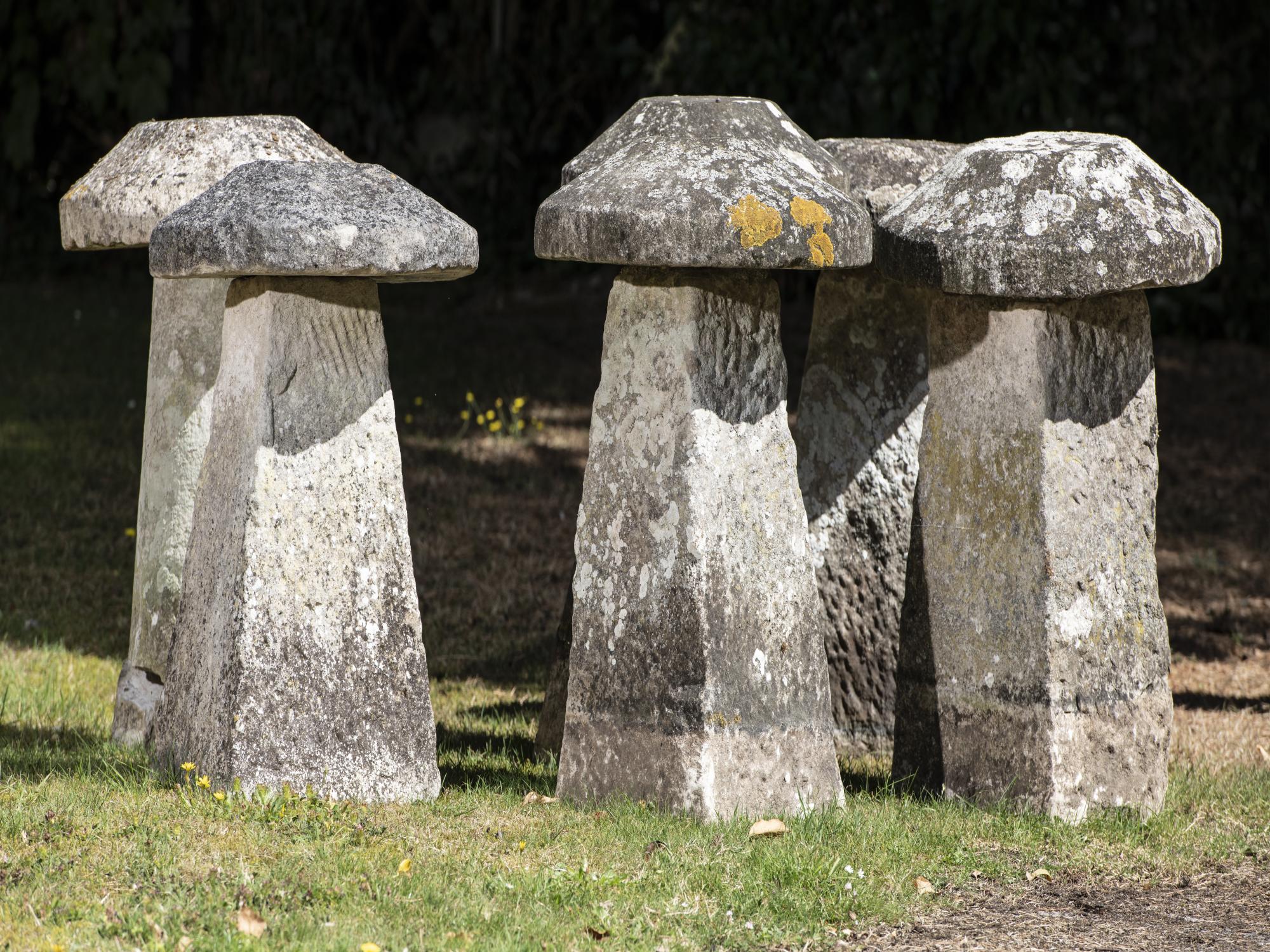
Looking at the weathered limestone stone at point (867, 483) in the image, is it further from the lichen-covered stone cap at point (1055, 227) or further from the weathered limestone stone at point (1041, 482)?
the lichen-covered stone cap at point (1055, 227)

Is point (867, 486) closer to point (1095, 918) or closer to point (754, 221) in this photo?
point (754, 221)

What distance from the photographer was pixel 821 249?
416 cm

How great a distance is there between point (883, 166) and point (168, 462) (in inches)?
98.8

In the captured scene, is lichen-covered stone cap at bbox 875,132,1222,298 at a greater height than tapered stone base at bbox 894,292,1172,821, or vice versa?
lichen-covered stone cap at bbox 875,132,1222,298

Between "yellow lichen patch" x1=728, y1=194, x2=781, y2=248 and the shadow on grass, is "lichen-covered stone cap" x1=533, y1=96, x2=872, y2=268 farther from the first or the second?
the shadow on grass

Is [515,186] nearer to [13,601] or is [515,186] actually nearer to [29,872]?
[13,601]

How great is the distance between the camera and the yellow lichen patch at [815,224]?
4.14 m

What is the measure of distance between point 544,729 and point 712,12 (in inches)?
374

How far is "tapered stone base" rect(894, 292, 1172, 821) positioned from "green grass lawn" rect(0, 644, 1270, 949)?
6.6 inches

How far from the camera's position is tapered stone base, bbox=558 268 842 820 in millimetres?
4270

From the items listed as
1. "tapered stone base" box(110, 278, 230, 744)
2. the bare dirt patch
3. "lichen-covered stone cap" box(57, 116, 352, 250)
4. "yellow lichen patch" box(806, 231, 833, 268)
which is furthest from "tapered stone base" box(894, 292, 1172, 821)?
"tapered stone base" box(110, 278, 230, 744)

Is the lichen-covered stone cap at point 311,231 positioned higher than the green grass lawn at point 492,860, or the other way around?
the lichen-covered stone cap at point 311,231

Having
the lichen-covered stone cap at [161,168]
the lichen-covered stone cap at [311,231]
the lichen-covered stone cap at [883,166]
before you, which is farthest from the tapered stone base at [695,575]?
the lichen-covered stone cap at [161,168]

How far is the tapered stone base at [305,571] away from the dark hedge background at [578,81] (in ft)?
29.1
